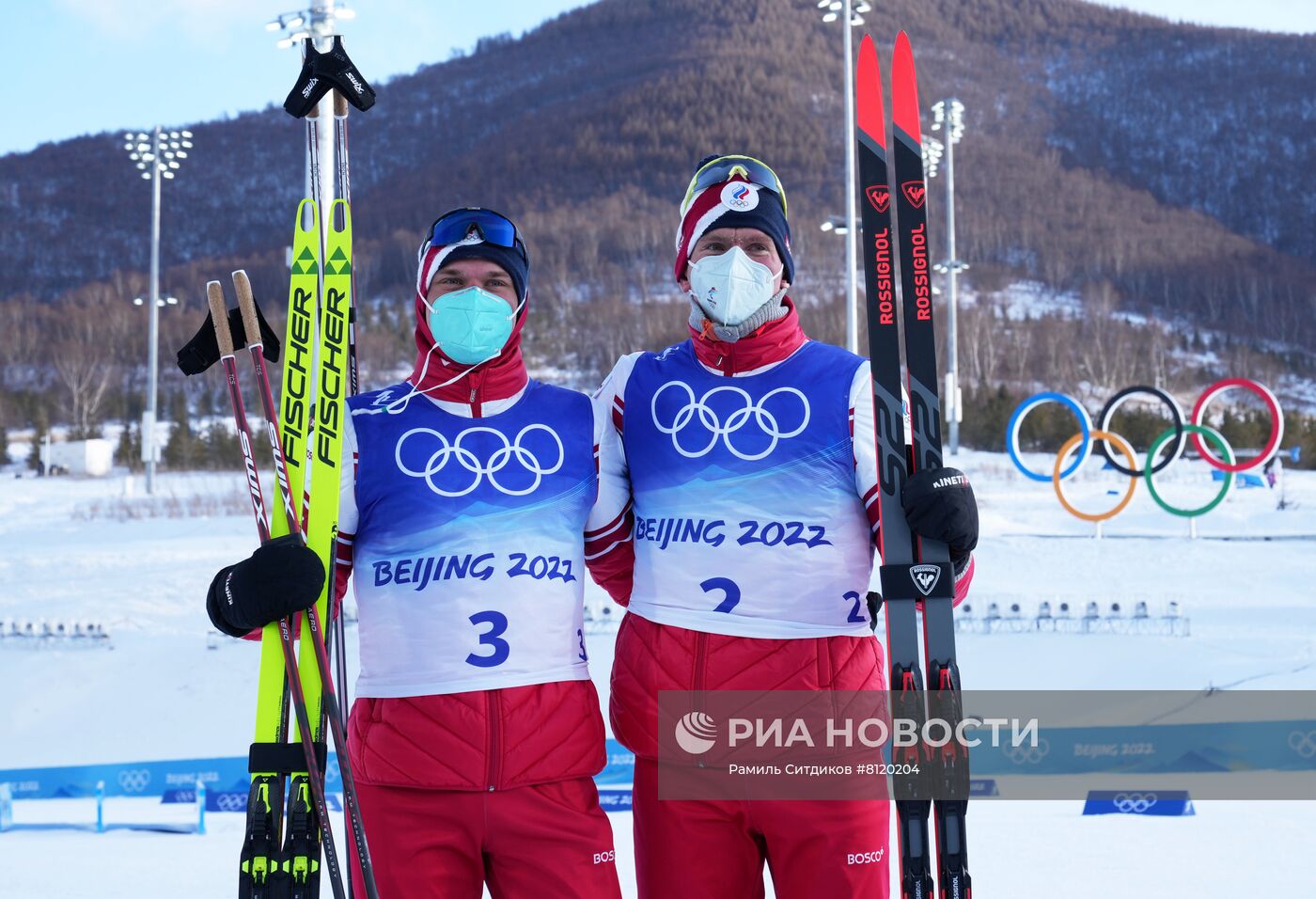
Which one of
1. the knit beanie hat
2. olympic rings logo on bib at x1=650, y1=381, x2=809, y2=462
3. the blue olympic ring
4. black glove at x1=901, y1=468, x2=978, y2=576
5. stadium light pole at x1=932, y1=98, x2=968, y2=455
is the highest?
stadium light pole at x1=932, y1=98, x2=968, y2=455

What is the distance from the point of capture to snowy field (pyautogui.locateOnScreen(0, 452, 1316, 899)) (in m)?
4.98

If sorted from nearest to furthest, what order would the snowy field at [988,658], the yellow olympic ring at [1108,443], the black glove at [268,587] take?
the black glove at [268,587] < the snowy field at [988,658] < the yellow olympic ring at [1108,443]

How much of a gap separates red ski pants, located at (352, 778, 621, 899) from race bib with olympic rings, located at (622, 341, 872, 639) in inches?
18.4

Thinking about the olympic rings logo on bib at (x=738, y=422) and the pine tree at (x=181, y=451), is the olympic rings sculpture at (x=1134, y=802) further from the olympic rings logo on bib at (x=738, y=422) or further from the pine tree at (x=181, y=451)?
the pine tree at (x=181, y=451)

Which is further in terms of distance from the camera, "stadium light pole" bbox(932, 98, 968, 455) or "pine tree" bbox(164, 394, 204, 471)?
"pine tree" bbox(164, 394, 204, 471)

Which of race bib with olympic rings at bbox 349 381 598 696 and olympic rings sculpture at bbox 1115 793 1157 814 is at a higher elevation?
race bib with olympic rings at bbox 349 381 598 696

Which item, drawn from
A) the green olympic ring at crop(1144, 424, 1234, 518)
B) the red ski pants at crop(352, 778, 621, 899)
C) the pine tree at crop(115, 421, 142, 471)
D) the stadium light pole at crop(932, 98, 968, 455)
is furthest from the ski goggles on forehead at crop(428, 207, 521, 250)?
the pine tree at crop(115, 421, 142, 471)

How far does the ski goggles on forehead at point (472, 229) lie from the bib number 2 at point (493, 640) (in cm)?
82

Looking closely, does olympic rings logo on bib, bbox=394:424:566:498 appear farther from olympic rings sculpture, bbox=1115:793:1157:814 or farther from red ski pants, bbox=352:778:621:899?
olympic rings sculpture, bbox=1115:793:1157:814

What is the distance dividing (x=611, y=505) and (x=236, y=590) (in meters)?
0.79

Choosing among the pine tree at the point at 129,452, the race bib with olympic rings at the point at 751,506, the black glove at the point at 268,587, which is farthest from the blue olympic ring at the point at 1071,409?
the pine tree at the point at 129,452

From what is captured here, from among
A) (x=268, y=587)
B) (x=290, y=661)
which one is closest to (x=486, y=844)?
(x=290, y=661)

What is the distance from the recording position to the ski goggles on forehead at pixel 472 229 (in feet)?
8.34

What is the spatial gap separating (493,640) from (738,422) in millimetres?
697
